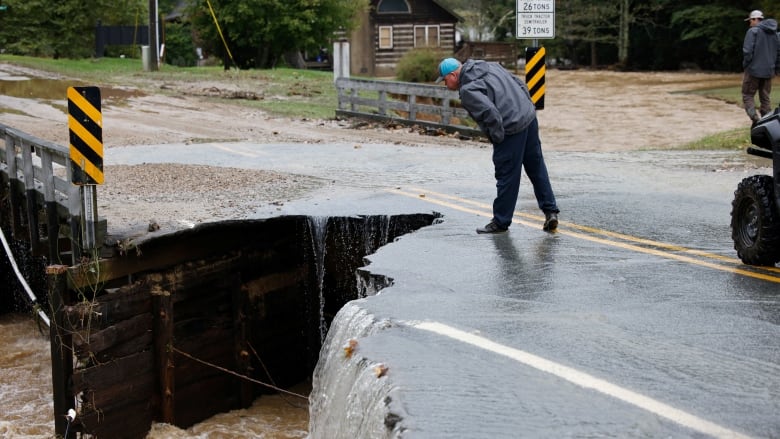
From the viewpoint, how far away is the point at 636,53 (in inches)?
2370

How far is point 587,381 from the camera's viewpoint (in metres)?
5.76

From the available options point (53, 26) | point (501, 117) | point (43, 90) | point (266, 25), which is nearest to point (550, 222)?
point (501, 117)

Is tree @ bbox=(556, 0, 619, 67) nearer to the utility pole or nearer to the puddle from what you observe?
the utility pole

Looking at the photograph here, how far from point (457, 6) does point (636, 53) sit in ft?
99.0

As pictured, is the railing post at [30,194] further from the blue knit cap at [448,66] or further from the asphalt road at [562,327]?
the blue knit cap at [448,66]

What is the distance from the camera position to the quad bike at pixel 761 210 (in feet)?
27.0

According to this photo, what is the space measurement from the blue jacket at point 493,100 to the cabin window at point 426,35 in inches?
2131

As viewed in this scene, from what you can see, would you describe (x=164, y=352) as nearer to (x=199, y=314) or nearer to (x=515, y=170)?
(x=199, y=314)

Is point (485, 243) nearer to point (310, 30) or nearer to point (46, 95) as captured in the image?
point (46, 95)

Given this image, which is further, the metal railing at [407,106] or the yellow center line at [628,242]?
the metal railing at [407,106]

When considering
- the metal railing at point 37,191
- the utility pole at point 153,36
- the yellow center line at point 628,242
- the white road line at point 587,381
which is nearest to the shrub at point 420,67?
the utility pole at point 153,36

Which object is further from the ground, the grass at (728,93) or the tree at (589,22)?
the tree at (589,22)

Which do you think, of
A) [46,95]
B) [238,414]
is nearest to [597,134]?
[46,95]

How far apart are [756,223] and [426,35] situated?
184 feet
